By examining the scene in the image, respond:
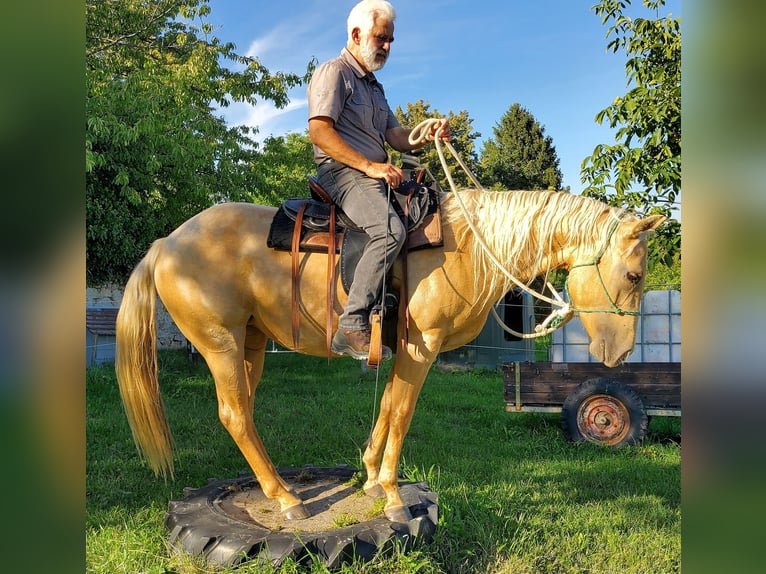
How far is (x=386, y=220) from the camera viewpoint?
9.46 ft

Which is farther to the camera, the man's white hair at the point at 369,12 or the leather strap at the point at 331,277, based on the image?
the leather strap at the point at 331,277

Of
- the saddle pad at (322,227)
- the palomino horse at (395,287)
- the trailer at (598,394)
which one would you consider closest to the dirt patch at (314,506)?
the palomino horse at (395,287)

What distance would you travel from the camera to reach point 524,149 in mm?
27219

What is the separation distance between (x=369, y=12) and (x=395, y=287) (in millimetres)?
1483

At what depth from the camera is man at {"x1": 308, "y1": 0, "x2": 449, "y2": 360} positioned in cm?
290

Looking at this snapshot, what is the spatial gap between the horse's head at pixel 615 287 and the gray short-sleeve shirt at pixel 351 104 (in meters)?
1.37

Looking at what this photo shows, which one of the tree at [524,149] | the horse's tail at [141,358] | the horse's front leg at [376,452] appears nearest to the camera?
Answer: the horse's tail at [141,358]

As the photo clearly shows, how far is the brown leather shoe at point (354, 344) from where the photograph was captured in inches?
114

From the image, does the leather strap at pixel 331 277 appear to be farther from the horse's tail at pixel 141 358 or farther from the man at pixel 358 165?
the horse's tail at pixel 141 358

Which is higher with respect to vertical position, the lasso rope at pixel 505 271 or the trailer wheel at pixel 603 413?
the lasso rope at pixel 505 271

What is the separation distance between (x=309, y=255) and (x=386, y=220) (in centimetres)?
54

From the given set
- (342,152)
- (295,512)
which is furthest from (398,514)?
(342,152)
